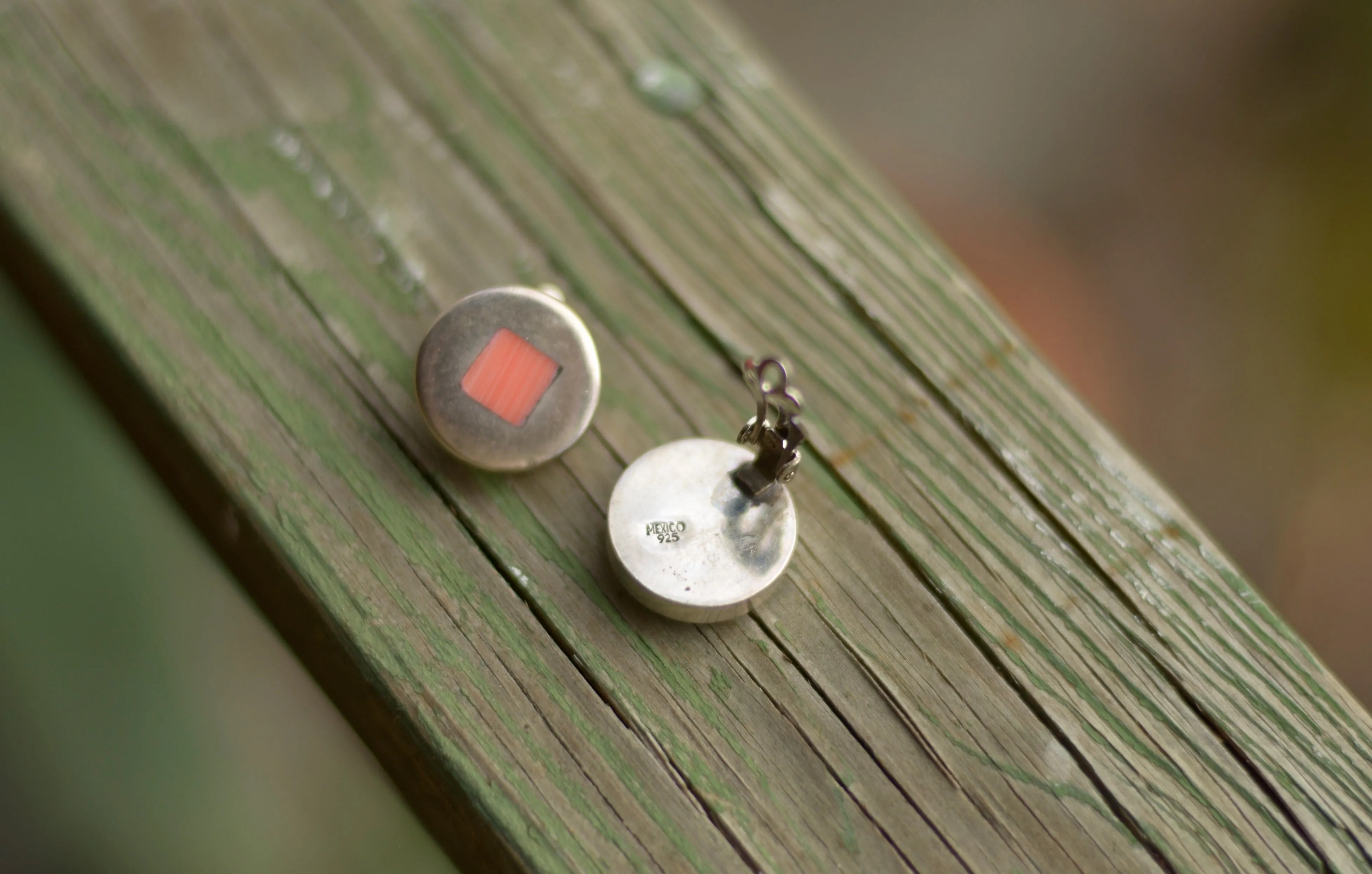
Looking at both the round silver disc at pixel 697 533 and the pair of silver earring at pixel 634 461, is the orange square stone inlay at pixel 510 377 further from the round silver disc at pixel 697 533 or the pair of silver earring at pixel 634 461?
the round silver disc at pixel 697 533

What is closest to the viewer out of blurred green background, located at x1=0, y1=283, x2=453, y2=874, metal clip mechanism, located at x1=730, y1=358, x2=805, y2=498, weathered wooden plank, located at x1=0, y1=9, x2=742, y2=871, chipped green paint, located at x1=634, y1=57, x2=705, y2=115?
weathered wooden plank, located at x1=0, y1=9, x2=742, y2=871

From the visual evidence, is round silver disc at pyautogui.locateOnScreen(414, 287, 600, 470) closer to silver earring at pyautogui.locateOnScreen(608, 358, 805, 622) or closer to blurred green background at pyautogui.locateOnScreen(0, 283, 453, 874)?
silver earring at pyautogui.locateOnScreen(608, 358, 805, 622)

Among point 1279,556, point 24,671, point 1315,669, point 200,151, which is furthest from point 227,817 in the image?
point 1279,556

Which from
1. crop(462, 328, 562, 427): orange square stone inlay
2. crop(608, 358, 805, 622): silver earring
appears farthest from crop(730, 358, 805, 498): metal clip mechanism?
crop(462, 328, 562, 427): orange square stone inlay

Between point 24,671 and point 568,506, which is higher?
point 568,506

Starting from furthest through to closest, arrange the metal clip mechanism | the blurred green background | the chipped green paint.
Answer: the blurred green background → the chipped green paint → the metal clip mechanism

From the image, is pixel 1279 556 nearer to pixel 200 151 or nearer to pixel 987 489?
pixel 987 489

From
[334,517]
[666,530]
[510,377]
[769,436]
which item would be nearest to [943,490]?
[769,436]
